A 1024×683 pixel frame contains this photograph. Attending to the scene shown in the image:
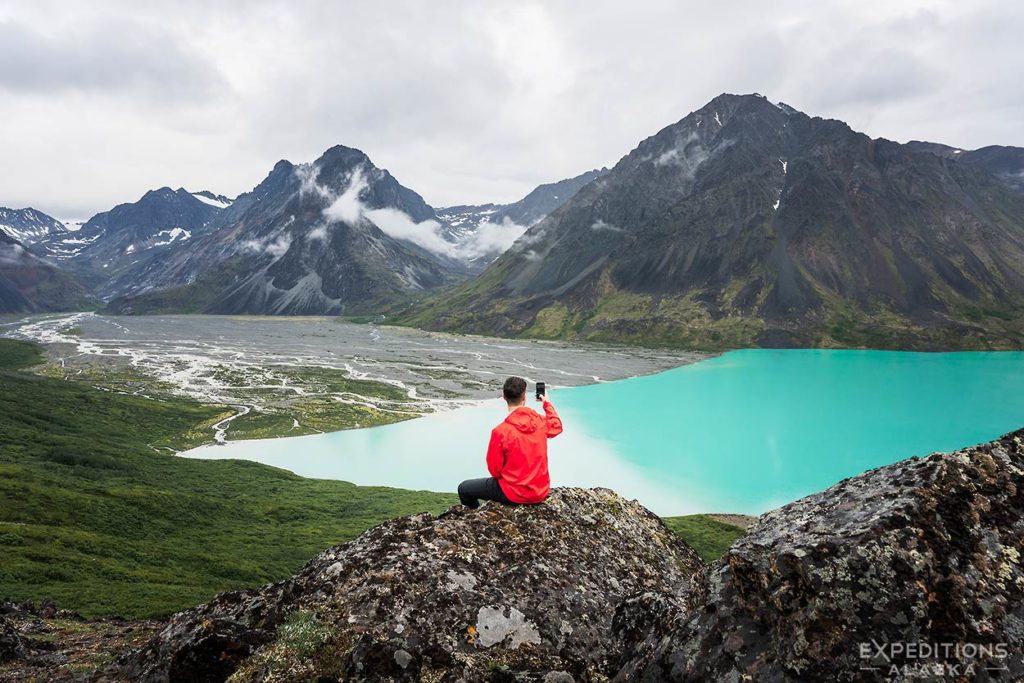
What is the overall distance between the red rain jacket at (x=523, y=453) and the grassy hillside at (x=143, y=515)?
2702cm

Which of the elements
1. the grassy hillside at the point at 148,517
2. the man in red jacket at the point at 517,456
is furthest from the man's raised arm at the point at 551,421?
the grassy hillside at the point at 148,517

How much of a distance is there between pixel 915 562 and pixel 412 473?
293 ft

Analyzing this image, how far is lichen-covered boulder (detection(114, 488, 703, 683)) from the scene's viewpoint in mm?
9156

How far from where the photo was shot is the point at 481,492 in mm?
12555

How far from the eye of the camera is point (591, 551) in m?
12.5

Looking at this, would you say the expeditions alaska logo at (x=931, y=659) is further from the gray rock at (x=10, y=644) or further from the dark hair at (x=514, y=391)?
the gray rock at (x=10, y=644)

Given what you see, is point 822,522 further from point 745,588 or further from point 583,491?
point 583,491

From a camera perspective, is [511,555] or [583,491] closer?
[511,555]

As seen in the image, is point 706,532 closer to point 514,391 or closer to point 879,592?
point 514,391

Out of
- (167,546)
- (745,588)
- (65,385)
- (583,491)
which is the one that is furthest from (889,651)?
(65,385)

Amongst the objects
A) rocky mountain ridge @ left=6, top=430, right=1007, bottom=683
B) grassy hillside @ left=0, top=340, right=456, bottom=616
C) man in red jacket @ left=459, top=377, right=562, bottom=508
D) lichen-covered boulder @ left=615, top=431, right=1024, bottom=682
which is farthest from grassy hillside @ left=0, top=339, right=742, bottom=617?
lichen-covered boulder @ left=615, top=431, right=1024, bottom=682

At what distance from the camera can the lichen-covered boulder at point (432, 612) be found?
360 inches

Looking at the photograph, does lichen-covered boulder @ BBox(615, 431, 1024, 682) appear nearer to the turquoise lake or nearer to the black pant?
the black pant

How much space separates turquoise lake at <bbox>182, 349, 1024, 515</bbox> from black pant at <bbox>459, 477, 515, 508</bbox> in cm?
6508
